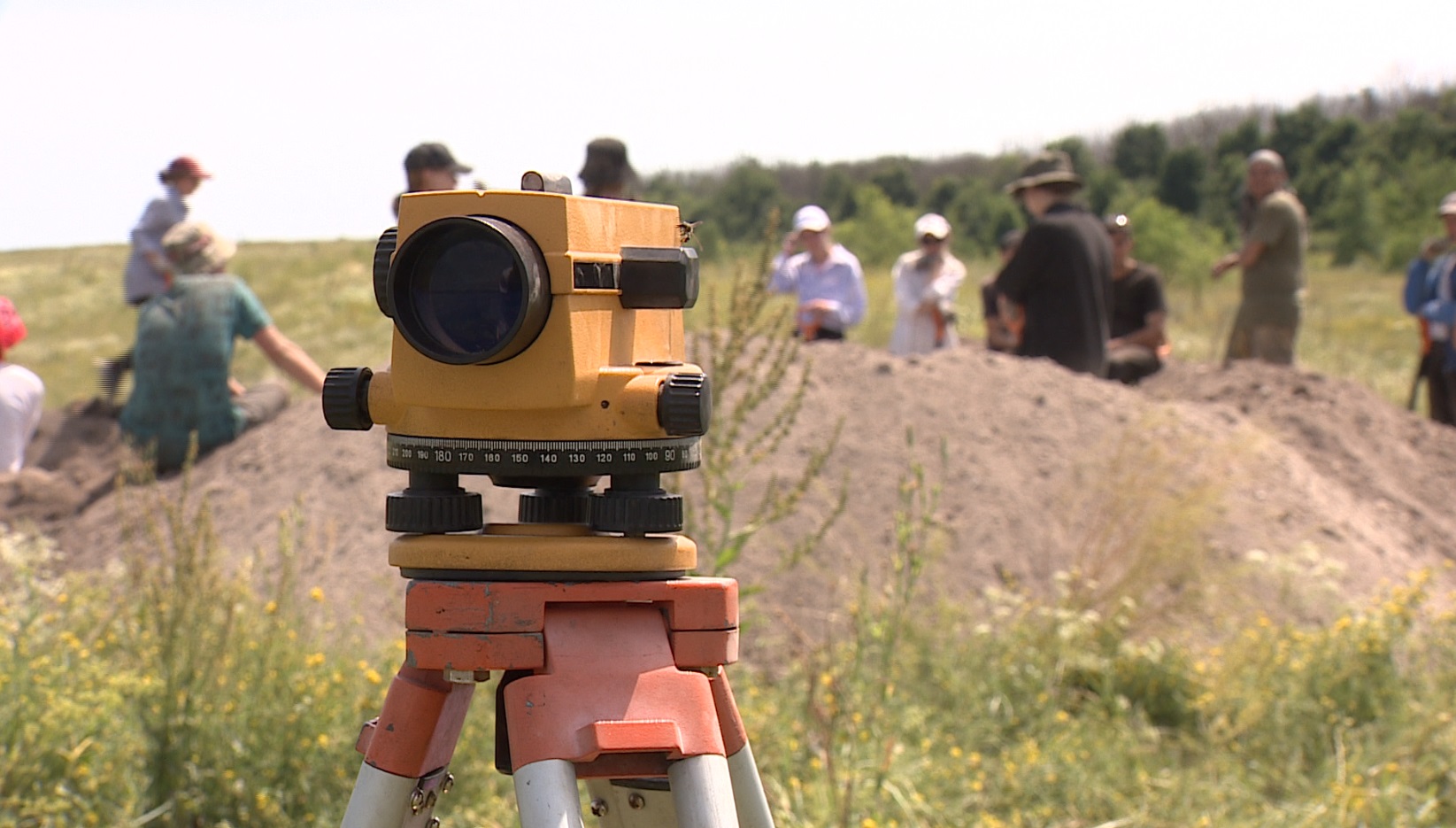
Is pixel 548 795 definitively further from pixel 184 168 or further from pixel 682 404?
pixel 184 168

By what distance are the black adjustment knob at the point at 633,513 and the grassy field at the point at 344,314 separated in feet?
27.9

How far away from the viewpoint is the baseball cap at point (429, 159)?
19.0 feet

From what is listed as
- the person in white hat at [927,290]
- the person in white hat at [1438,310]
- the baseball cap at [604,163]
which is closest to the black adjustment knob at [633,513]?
the baseball cap at [604,163]

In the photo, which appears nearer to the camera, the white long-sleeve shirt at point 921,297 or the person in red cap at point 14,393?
the person in red cap at point 14,393

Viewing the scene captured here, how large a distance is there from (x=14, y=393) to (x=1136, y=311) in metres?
6.98

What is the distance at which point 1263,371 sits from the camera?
9406 millimetres

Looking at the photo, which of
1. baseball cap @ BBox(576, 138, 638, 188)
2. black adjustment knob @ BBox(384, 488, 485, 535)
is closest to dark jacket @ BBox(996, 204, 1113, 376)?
baseball cap @ BBox(576, 138, 638, 188)

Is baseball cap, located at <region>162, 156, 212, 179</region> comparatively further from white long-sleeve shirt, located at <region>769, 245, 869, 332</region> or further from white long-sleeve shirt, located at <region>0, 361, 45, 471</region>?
white long-sleeve shirt, located at <region>769, 245, 869, 332</region>

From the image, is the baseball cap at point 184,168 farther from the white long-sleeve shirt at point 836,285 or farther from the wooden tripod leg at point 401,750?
the wooden tripod leg at point 401,750

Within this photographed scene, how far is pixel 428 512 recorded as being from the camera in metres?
1.85

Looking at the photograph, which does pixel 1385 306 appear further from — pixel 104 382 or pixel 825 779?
pixel 825 779

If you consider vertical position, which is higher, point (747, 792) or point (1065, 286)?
point (1065, 286)

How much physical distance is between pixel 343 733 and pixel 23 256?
36.3 meters

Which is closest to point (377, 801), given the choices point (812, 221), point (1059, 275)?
point (1059, 275)
